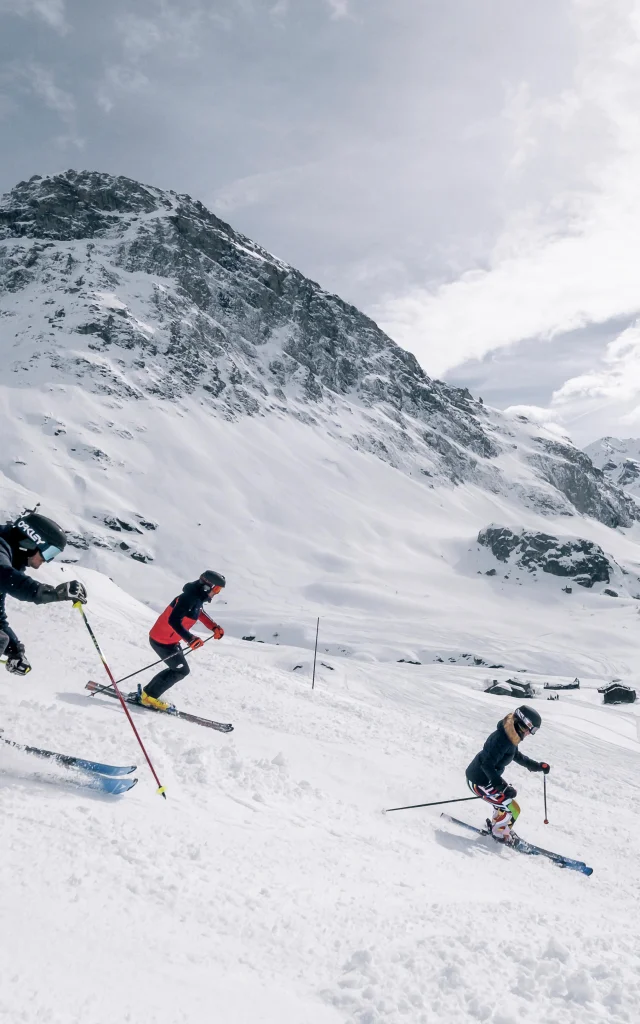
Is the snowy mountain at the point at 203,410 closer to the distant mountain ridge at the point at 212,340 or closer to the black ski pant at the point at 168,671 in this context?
the distant mountain ridge at the point at 212,340

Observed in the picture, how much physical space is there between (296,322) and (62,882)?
167756mm

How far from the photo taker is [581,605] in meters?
90.6

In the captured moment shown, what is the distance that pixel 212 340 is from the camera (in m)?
138

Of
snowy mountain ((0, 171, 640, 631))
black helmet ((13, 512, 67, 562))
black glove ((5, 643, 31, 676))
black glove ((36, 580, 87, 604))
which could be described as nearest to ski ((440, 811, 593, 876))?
black glove ((36, 580, 87, 604))

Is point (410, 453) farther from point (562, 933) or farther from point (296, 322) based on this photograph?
point (562, 933)

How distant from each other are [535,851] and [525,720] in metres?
1.64

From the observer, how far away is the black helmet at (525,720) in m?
8.12

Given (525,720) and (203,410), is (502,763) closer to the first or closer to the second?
(525,720)

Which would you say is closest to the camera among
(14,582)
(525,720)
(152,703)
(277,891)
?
(277,891)

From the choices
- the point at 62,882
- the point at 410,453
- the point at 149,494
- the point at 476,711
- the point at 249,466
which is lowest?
the point at 476,711

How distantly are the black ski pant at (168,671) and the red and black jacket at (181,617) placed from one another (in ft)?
0.33

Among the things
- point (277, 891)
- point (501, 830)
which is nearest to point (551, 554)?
point (501, 830)

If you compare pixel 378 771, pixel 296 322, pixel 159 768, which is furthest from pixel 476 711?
pixel 296 322

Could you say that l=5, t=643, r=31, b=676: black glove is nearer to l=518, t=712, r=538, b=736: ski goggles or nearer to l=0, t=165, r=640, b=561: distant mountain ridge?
l=518, t=712, r=538, b=736: ski goggles
